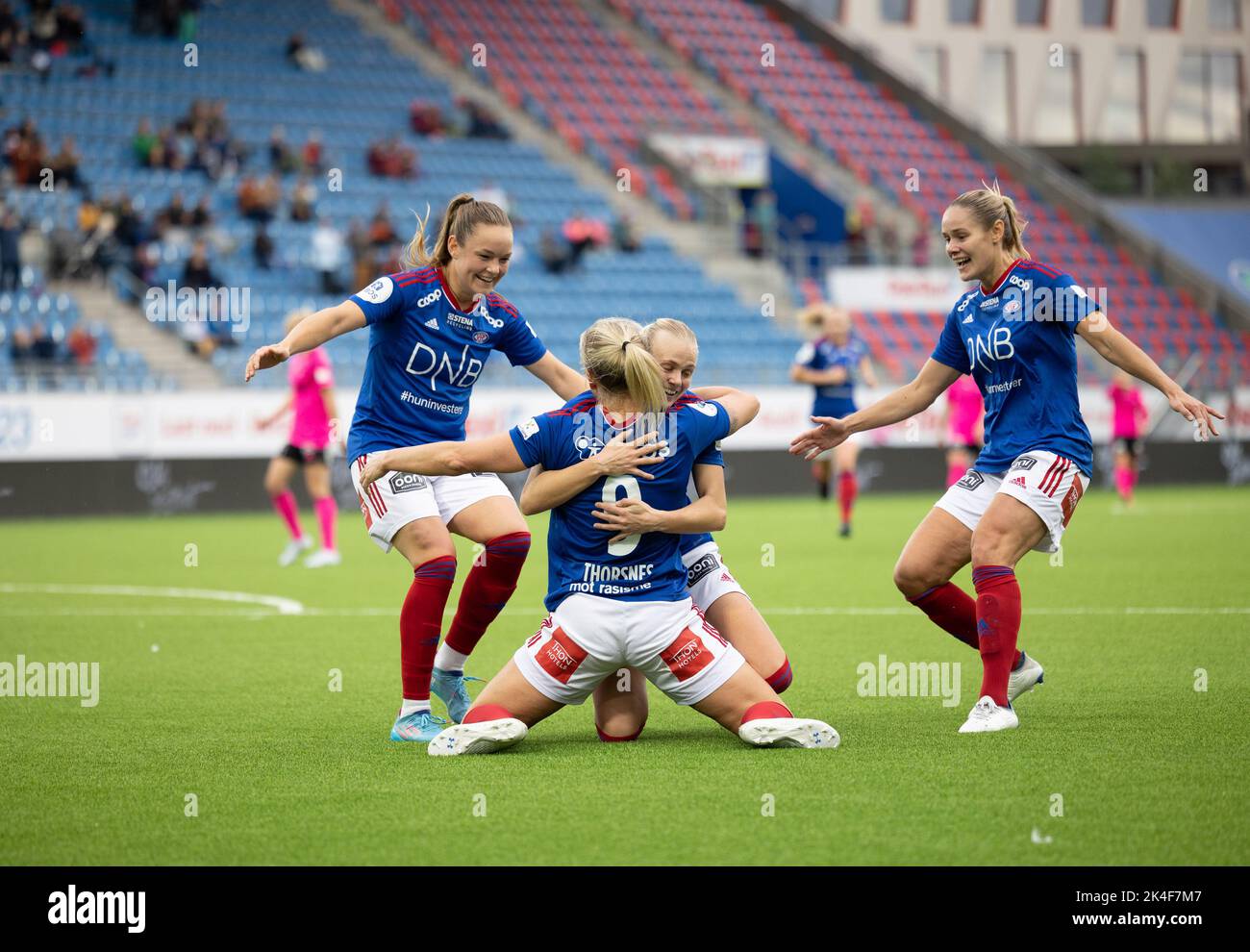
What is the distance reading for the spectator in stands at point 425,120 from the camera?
103 feet

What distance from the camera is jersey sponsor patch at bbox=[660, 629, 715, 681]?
6.02 metres

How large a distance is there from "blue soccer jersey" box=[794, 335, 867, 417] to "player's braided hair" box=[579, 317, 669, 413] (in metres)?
12.0

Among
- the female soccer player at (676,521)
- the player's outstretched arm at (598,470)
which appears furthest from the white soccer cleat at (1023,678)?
the player's outstretched arm at (598,470)

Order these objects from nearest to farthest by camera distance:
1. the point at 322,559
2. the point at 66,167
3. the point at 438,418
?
1. the point at 438,418
2. the point at 322,559
3. the point at 66,167

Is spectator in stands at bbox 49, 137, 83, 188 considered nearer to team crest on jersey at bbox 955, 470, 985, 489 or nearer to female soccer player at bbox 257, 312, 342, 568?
female soccer player at bbox 257, 312, 342, 568

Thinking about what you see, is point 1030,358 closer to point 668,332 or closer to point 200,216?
point 668,332

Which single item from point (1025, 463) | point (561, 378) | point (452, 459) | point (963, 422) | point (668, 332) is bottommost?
point (963, 422)

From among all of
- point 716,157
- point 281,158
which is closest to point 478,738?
point 281,158

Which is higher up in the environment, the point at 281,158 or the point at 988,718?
the point at 281,158

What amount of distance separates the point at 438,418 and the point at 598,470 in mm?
1257

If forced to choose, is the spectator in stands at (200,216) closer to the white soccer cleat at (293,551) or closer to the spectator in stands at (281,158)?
the spectator in stands at (281,158)

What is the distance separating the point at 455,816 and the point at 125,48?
2722 centimetres
